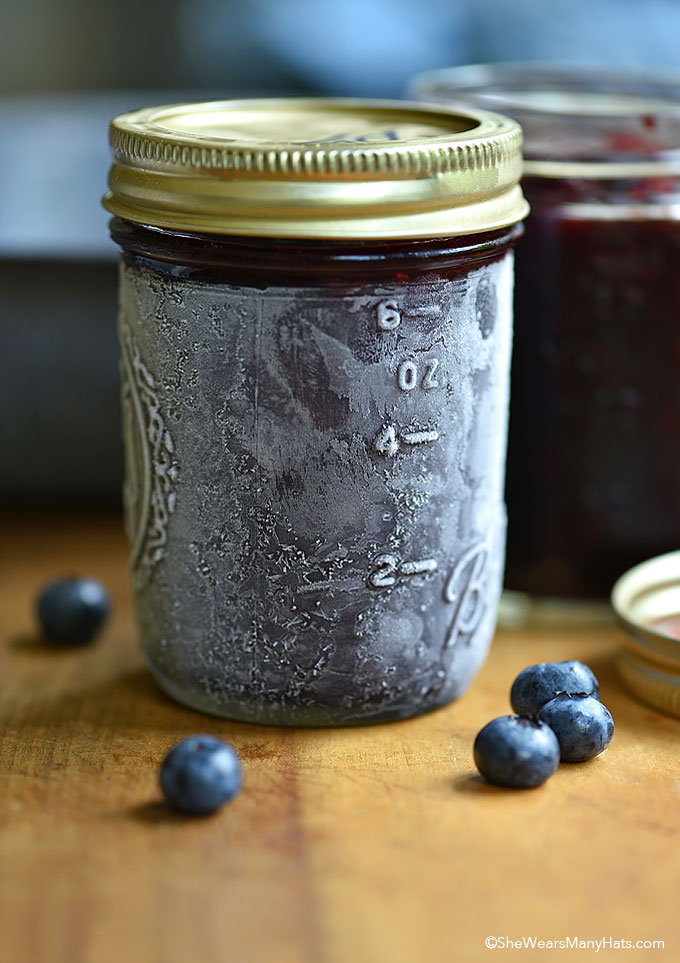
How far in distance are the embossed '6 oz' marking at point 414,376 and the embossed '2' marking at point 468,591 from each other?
0.13 meters

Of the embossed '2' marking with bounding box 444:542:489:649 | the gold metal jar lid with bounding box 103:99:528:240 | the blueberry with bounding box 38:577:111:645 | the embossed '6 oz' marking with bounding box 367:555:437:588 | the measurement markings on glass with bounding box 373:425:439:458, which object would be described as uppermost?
the gold metal jar lid with bounding box 103:99:528:240

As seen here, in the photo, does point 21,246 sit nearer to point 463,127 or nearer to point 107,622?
point 107,622

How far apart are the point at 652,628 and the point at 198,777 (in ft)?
1.15

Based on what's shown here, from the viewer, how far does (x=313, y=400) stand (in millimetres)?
766

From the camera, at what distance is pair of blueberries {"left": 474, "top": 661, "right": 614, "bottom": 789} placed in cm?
77

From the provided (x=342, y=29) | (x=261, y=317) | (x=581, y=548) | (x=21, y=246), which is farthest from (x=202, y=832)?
(x=342, y=29)

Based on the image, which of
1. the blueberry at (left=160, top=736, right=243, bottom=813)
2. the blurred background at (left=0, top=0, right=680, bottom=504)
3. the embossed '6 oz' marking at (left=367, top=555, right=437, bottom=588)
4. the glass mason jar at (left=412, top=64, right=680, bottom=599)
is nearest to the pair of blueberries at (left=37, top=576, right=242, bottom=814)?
the blueberry at (left=160, top=736, right=243, bottom=813)

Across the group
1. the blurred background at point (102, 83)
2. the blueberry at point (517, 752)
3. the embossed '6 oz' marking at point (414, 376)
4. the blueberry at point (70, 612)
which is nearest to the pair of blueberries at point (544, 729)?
the blueberry at point (517, 752)

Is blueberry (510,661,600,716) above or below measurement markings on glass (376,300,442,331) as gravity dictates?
below

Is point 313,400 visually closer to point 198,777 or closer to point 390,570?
point 390,570

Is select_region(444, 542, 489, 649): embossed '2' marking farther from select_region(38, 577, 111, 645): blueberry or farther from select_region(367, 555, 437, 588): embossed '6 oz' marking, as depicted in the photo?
select_region(38, 577, 111, 645): blueberry

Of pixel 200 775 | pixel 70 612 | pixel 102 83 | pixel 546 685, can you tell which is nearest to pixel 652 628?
pixel 546 685

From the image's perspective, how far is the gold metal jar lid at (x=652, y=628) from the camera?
879 millimetres

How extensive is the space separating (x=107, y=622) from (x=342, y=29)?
1.63 m
